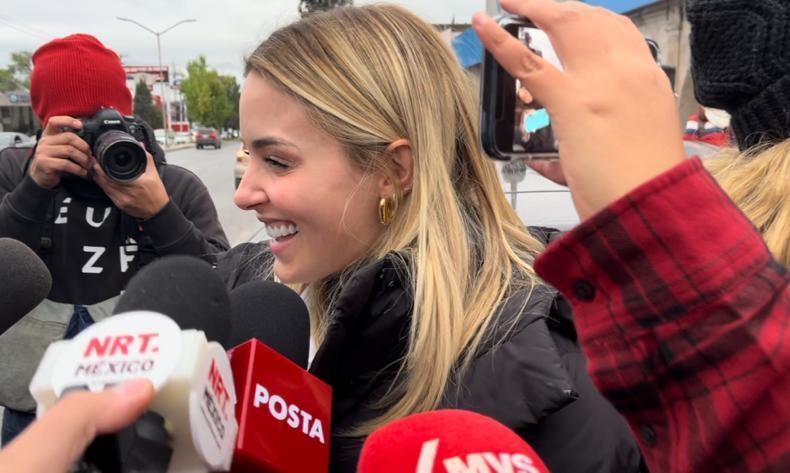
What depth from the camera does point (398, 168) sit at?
157 centimetres

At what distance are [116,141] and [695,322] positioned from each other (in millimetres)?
1938

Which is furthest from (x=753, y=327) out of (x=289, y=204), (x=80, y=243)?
A: (x=80, y=243)

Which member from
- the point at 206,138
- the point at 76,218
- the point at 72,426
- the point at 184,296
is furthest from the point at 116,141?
the point at 206,138

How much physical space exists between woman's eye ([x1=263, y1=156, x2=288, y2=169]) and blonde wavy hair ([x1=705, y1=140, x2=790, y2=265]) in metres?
0.89

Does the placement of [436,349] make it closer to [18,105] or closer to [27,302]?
[27,302]

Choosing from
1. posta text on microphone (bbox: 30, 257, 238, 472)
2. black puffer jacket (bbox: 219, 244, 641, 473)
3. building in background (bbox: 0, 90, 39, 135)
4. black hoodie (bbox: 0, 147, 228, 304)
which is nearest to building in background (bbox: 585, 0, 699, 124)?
black hoodie (bbox: 0, 147, 228, 304)

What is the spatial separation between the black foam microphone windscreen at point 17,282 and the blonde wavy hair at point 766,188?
3.83 ft

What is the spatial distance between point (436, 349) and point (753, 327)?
0.71 m

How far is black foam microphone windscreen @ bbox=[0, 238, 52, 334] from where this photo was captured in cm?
117

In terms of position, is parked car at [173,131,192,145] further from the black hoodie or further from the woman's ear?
the woman's ear

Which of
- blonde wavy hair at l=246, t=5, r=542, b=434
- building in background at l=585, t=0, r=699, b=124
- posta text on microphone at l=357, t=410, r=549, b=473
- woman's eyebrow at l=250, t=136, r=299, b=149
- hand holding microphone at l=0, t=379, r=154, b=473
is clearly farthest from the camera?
building in background at l=585, t=0, r=699, b=124

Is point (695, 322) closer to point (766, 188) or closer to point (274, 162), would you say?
point (766, 188)

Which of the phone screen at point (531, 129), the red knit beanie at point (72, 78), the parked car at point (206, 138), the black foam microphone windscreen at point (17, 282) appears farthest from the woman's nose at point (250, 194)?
the parked car at point (206, 138)

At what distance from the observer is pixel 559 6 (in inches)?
26.1
